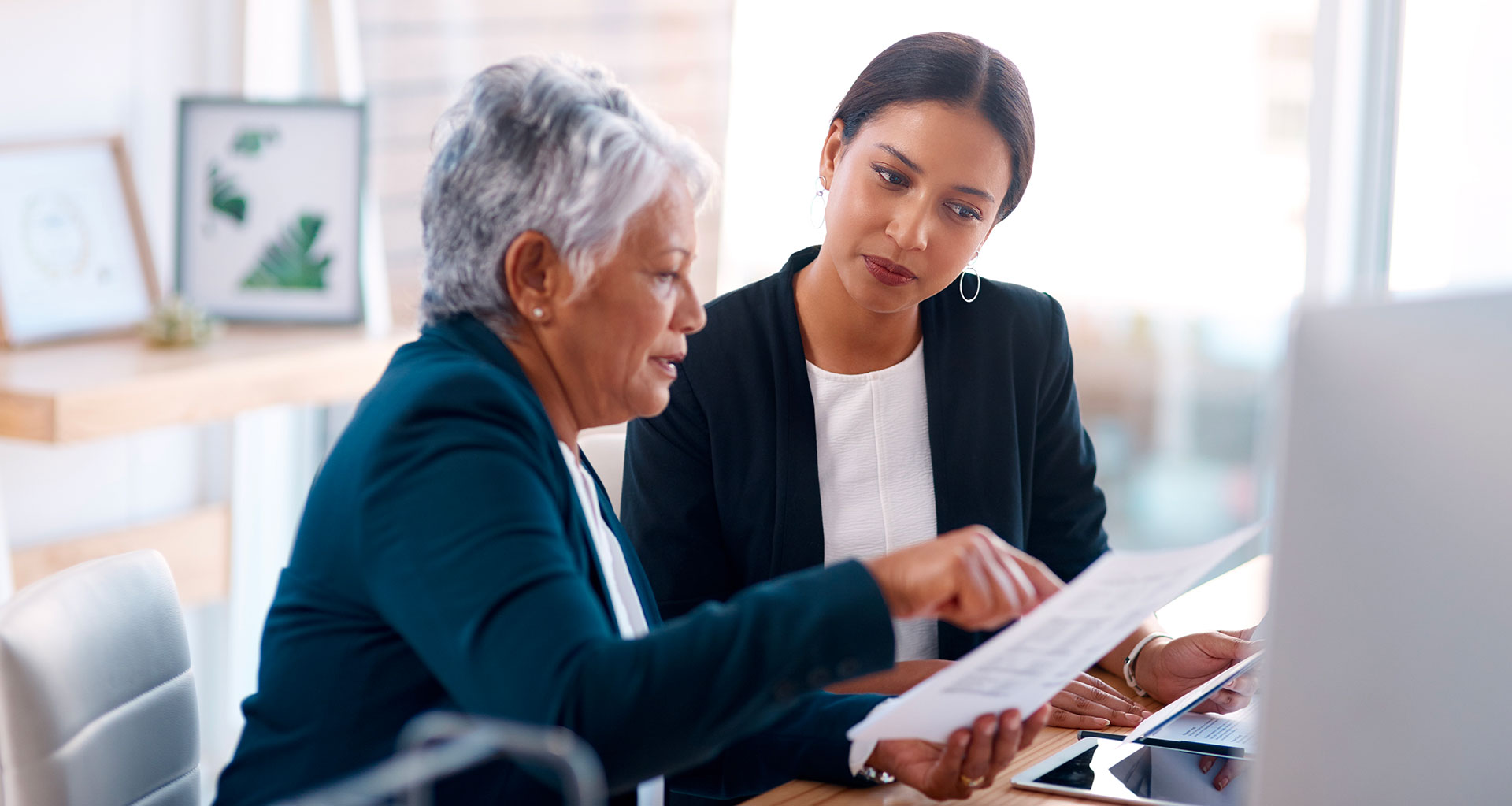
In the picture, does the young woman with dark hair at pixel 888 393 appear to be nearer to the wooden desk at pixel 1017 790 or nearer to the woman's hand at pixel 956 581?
the wooden desk at pixel 1017 790

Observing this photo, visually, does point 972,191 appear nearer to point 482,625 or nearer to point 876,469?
point 876,469

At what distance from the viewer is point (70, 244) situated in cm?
264

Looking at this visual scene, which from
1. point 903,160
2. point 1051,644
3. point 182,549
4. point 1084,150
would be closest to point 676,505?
point 903,160

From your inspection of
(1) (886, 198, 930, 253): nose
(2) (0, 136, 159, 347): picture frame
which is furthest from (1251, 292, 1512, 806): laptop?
(2) (0, 136, 159, 347): picture frame

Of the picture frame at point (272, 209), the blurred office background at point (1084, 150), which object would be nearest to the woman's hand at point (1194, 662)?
the blurred office background at point (1084, 150)

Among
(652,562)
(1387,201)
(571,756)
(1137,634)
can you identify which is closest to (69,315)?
(652,562)

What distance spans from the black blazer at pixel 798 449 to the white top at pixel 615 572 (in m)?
0.29

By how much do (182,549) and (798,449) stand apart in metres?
1.99

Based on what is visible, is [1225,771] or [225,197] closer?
[1225,771]

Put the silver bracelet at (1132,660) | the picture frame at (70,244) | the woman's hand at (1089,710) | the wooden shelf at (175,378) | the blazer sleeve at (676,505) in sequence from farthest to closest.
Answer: the picture frame at (70,244) < the wooden shelf at (175,378) < the blazer sleeve at (676,505) < the silver bracelet at (1132,660) < the woman's hand at (1089,710)

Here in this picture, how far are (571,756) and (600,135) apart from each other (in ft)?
2.10

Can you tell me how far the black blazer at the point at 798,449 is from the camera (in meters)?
1.55

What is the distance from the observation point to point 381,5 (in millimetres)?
3170

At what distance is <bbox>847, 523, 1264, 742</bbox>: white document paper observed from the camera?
33.8 inches
